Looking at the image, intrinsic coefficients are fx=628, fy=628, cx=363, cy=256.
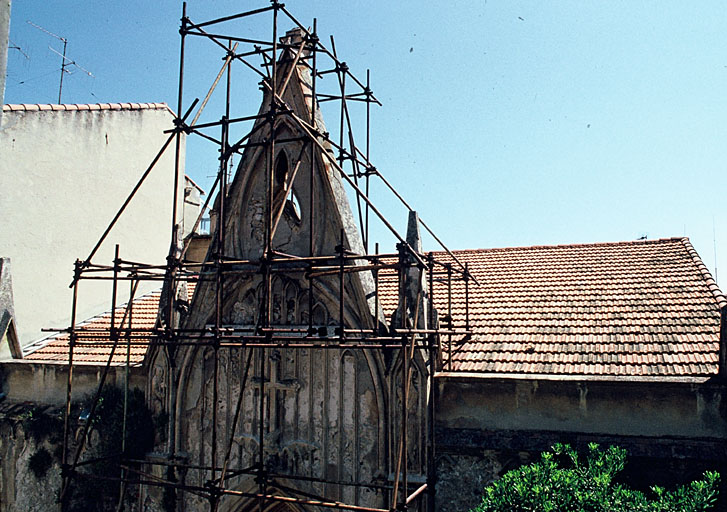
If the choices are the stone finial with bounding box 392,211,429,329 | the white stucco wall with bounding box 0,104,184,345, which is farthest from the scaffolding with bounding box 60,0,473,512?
the white stucco wall with bounding box 0,104,184,345

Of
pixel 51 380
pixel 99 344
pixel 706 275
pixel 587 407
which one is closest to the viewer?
pixel 587 407

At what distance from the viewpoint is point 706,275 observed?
43.3 feet

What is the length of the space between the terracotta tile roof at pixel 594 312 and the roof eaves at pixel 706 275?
2cm

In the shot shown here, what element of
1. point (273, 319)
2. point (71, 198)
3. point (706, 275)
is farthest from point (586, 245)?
point (71, 198)

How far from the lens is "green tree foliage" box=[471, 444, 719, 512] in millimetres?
7238

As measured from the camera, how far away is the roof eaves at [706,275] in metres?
11.8

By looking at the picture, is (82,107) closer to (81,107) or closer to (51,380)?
(81,107)

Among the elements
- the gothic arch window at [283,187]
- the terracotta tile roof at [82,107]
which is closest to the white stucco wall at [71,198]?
the terracotta tile roof at [82,107]

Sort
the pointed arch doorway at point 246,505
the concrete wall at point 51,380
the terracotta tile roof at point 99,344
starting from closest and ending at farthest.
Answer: the pointed arch doorway at point 246,505, the concrete wall at point 51,380, the terracotta tile roof at point 99,344

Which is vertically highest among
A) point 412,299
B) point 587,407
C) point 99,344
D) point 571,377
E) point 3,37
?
point 3,37

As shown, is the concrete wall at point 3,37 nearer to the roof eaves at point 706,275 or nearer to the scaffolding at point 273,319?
the scaffolding at point 273,319

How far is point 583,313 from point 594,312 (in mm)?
210

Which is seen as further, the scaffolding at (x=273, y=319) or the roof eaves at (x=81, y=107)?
Result: the roof eaves at (x=81, y=107)

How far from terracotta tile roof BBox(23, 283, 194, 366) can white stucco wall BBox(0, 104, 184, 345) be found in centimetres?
61
